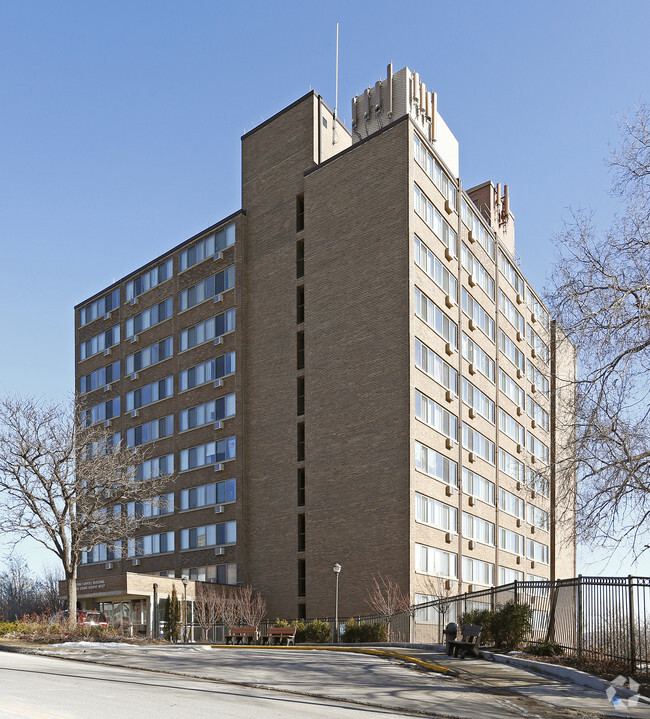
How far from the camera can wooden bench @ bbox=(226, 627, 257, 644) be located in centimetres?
3828

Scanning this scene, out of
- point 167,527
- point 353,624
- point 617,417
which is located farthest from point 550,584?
point 167,527

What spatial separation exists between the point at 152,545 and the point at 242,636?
74.3 ft

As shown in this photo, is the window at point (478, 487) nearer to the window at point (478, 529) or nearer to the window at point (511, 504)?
the window at point (478, 529)

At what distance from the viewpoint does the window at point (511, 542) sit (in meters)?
58.2

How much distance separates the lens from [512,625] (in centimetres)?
2203

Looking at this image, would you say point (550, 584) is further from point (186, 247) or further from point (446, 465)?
point (186, 247)

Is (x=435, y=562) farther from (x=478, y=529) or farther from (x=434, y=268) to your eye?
(x=434, y=268)

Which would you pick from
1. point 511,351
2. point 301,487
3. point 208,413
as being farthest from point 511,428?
point 208,413

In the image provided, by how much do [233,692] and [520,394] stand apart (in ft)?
180

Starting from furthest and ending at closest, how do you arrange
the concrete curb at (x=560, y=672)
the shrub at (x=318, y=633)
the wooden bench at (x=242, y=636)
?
the wooden bench at (x=242, y=636)
the shrub at (x=318, y=633)
the concrete curb at (x=560, y=672)

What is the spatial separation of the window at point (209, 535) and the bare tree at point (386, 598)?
39.0 ft

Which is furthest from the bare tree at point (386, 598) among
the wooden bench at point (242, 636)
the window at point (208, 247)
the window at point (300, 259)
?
the window at point (208, 247)

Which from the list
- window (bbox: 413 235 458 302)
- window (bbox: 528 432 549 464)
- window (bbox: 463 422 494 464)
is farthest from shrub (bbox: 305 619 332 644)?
window (bbox: 528 432 549 464)

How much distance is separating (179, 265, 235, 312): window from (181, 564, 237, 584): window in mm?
17130
